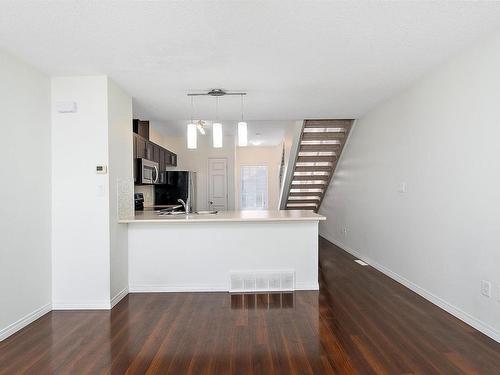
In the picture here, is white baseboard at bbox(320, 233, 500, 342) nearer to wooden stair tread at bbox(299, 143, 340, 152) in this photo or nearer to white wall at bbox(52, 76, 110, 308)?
wooden stair tread at bbox(299, 143, 340, 152)

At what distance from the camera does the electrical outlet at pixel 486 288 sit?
2.47m

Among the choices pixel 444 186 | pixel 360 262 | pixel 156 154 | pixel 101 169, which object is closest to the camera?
pixel 444 186

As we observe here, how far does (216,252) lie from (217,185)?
4.54 meters

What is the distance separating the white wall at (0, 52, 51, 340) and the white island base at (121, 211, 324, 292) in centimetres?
94

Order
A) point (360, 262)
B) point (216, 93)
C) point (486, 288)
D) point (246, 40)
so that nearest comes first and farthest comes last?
point (246, 40)
point (486, 288)
point (216, 93)
point (360, 262)

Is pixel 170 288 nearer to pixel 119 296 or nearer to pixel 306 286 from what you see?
pixel 119 296

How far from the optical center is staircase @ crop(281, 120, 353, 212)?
5441mm

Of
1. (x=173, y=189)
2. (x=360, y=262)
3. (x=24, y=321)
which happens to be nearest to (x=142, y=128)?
(x=173, y=189)

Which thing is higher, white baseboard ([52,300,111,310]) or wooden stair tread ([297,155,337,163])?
wooden stair tread ([297,155,337,163])

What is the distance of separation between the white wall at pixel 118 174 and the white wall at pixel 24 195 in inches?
22.8

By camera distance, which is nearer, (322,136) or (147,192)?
(322,136)

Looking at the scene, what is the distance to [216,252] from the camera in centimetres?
373

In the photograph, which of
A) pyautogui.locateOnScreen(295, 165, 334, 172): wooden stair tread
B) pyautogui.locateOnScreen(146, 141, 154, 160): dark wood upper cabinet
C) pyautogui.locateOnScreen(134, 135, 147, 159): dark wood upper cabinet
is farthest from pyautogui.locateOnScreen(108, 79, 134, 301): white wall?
pyautogui.locateOnScreen(295, 165, 334, 172): wooden stair tread

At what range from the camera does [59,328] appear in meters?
2.71
